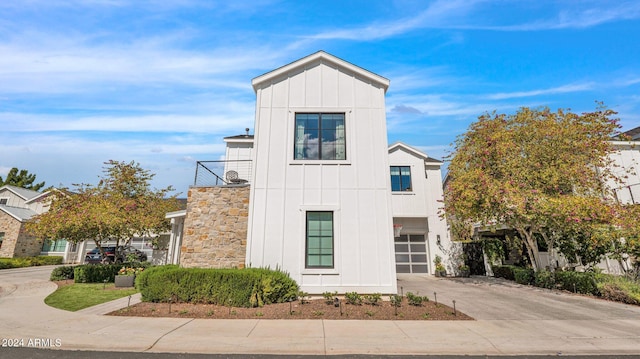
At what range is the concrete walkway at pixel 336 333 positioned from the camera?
5.27 meters

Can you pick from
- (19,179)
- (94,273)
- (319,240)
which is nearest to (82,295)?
(94,273)

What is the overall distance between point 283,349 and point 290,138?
7040mm

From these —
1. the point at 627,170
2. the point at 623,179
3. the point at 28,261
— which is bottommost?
the point at 28,261

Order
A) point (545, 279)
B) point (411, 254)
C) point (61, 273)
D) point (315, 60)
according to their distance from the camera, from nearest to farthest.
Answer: point (315, 60)
point (545, 279)
point (61, 273)
point (411, 254)

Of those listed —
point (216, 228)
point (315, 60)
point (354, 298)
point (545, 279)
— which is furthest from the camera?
point (545, 279)

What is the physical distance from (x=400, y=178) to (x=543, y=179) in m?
7.27

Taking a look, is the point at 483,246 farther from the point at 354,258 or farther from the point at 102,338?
the point at 102,338

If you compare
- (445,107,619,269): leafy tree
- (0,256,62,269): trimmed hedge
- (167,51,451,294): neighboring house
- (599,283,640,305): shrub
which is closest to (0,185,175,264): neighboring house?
(0,256,62,269): trimmed hedge

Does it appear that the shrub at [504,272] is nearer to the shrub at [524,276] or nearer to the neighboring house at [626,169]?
the shrub at [524,276]

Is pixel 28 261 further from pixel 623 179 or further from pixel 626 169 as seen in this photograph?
pixel 626 169

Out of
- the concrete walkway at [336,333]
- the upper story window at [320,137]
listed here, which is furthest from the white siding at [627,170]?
the upper story window at [320,137]

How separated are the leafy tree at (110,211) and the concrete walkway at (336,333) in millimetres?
5456

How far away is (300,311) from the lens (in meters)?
7.72

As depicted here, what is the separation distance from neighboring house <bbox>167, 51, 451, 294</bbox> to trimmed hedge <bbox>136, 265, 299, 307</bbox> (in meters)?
1.01
